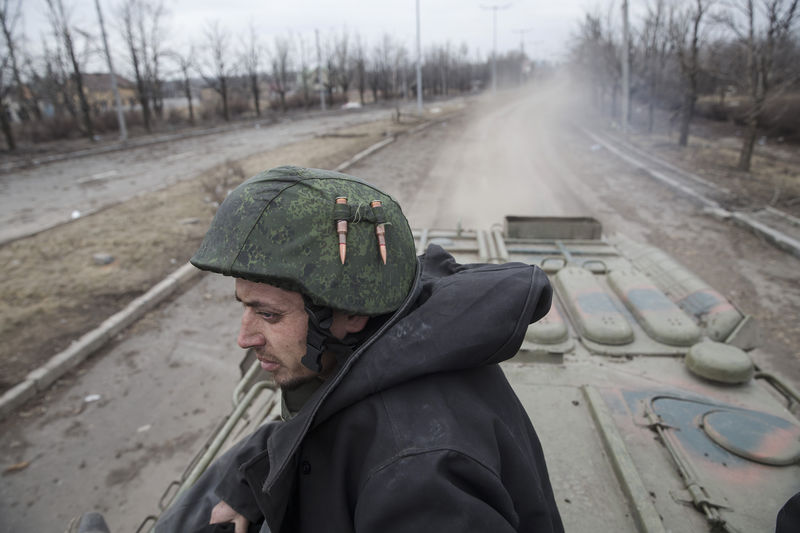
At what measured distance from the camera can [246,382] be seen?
11.8 feet

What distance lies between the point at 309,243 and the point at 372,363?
420 millimetres

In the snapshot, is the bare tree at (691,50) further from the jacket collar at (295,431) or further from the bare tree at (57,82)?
the bare tree at (57,82)

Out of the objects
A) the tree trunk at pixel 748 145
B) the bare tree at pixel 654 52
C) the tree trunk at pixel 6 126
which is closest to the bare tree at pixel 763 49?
the tree trunk at pixel 748 145

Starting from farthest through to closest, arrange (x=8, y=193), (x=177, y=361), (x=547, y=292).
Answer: (x=8, y=193)
(x=177, y=361)
(x=547, y=292)

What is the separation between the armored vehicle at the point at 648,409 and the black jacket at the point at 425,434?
3.06 ft

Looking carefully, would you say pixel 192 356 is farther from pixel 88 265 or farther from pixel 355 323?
pixel 355 323

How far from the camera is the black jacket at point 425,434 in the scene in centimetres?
117

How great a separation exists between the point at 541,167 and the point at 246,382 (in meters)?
14.9

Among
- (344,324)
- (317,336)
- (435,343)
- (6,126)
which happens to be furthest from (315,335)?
(6,126)

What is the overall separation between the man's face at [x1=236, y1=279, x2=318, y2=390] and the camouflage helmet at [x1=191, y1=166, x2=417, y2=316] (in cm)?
6

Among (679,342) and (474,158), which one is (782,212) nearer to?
(474,158)

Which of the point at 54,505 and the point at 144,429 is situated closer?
the point at 54,505

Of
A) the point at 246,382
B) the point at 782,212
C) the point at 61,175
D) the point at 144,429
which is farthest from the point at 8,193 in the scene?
the point at 782,212

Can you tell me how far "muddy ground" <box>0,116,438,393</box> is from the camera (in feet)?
21.3
